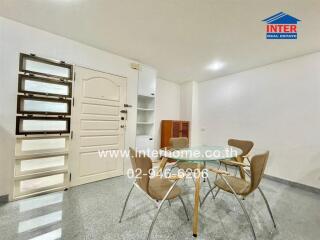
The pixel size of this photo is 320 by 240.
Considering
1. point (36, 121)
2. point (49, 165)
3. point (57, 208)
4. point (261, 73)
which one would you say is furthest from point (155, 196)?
point (261, 73)

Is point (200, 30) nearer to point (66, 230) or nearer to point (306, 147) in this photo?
point (306, 147)

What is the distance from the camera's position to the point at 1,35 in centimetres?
205

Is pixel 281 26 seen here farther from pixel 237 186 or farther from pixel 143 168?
pixel 143 168

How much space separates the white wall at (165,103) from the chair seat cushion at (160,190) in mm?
2807

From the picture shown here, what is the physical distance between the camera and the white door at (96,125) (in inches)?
104

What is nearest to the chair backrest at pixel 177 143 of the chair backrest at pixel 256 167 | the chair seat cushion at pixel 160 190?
the chair seat cushion at pixel 160 190

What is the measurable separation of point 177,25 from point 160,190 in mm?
2215

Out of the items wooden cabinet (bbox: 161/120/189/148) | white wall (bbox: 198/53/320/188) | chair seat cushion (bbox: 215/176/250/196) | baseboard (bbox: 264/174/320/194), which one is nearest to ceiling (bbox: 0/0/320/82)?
white wall (bbox: 198/53/320/188)

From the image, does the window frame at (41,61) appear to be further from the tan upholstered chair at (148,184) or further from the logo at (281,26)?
the logo at (281,26)

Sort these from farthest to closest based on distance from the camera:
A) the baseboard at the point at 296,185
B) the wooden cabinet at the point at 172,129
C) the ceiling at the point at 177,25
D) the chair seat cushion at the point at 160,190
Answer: the wooden cabinet at the point at 172,129, the baseboard at the point at 296,185, the ceiling at the point at 177,25, the chair seat cushion at the point at 160,190

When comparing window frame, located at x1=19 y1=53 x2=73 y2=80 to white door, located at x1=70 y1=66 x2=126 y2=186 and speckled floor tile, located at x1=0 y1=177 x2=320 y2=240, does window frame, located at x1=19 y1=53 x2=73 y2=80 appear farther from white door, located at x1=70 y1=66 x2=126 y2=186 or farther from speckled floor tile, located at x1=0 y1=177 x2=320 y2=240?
speckled floor tile, located at x1=0 y1=177 x2=320 y2=240

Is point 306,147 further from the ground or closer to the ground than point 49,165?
further from the ground

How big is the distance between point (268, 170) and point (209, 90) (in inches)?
102

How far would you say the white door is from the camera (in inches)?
→ 104
